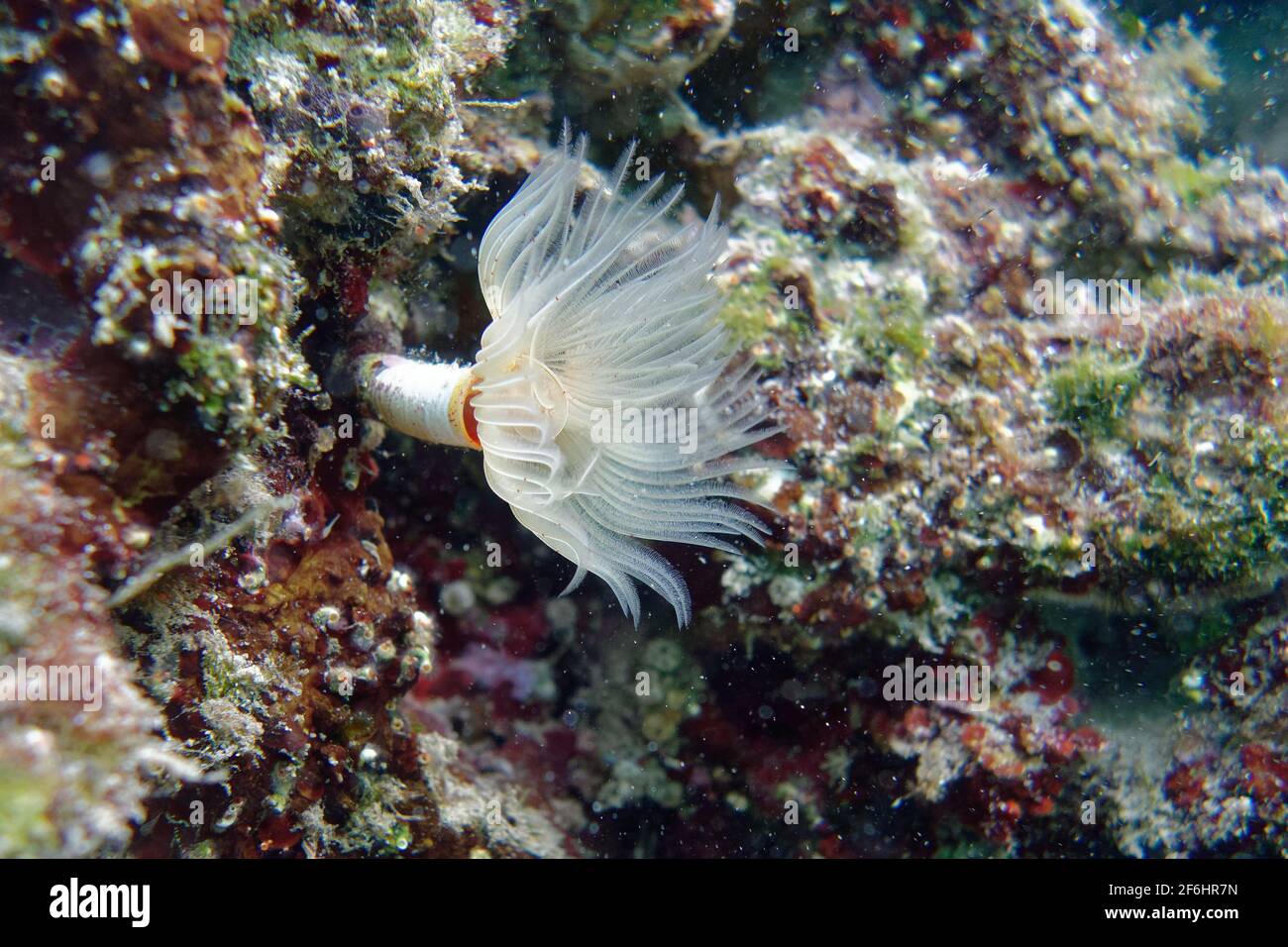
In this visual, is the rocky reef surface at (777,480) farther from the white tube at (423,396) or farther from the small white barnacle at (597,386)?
the small white barnacle at (597,386)

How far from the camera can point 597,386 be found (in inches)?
128

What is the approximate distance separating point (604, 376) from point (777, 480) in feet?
3.85

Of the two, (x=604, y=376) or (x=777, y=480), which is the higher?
(x=604, y=376)

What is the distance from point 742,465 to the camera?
11.8 ft

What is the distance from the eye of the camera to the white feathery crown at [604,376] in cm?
311

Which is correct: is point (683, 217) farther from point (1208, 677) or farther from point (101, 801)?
point (1208, 677)

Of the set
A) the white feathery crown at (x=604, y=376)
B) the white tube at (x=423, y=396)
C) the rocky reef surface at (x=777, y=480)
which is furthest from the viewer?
the white tube at (x=423, y=396)

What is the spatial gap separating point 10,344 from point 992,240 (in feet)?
17.1

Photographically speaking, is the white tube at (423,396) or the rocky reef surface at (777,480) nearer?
the rocky reef surface at (777,480)

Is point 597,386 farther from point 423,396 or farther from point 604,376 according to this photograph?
point 423,396

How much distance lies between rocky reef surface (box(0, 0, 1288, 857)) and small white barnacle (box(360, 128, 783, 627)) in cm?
→ 40

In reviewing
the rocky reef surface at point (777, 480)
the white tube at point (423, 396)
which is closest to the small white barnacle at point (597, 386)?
the white tube at point (423, 396)

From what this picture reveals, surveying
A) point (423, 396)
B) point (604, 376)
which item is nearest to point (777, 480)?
point (604, 376)

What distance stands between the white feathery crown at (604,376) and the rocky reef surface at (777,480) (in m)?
0.43
